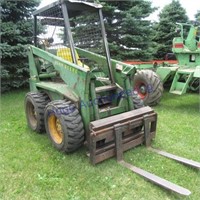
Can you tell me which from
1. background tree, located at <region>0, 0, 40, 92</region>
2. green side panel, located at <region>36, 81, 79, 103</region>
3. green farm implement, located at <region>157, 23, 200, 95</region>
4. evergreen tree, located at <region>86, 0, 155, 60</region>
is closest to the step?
green side panel, located at <region>36, 81, 79, 103</region>

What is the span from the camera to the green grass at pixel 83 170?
2670mm

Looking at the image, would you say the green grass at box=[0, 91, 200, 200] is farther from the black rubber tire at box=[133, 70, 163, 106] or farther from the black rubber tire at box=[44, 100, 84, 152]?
the black rubber tire at box=[133, 70, 163, 106]

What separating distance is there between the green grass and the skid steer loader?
0.13 m

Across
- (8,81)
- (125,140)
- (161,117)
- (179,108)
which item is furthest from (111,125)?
(8,81)

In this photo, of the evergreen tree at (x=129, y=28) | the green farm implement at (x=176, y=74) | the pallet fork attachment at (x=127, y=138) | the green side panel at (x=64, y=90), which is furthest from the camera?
the evergreen tree at (x=129, y=28)

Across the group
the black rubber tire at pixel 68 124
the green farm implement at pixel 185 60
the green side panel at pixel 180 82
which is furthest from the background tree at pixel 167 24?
the black rubber tire at pixel 68 124

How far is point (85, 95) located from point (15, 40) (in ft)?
15.9

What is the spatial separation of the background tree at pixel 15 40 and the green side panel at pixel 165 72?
3850 mm

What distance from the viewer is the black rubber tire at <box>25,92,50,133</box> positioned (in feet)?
13.4

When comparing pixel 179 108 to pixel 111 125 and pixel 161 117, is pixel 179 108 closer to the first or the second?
pixel 161 117

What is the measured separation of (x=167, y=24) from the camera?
11.5m

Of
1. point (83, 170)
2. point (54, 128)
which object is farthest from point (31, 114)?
point (83, 170)

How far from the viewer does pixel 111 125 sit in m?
3.23

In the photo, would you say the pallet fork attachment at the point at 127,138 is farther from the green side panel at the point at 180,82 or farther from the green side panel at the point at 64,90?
the green side panel at the point at 180,82
